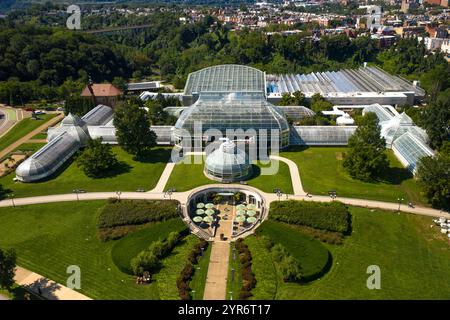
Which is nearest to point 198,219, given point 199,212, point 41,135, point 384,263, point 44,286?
point 199,212

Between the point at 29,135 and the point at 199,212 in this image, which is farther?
the point at 29,135

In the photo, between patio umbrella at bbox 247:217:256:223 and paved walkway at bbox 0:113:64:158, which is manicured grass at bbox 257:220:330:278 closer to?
patio umbrella at bbox 247:217:256:223

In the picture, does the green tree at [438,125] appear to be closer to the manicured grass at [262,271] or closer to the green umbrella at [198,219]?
the manicured grass at [262,271]

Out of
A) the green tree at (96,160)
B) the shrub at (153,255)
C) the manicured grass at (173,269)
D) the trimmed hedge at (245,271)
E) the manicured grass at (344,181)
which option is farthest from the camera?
the green tree at (96,160)

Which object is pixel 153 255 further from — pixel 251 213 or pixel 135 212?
pixel 251 213

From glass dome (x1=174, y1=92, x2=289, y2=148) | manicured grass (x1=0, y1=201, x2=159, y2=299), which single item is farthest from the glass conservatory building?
manicured grass (x1=0, y1=201, x2=159, y2=299)

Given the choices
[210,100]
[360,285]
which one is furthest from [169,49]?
[360,285]

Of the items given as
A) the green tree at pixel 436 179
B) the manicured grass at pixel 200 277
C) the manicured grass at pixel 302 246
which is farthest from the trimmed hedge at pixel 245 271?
the green tree at pixel 436 179
